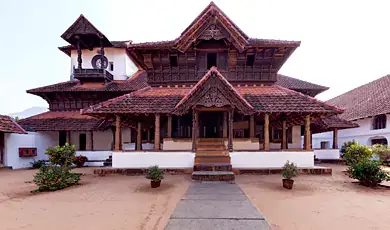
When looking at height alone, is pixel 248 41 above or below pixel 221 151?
above

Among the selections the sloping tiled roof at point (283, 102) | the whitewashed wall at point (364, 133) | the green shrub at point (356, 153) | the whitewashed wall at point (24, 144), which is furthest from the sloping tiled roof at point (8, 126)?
the whitewashed wall at point (364, 133)

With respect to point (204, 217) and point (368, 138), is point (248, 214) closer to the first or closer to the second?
point (204, 217)

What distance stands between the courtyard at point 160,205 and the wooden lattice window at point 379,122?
14.8m

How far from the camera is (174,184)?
907cm

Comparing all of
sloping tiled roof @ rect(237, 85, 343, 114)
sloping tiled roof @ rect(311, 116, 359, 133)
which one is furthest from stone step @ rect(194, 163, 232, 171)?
sloping tiled roof @ rect(311, 116, 359, 133)

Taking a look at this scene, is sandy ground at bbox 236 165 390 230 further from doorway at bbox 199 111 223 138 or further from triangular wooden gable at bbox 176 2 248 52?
triangular wooden gable at bbox 176 2 248 52

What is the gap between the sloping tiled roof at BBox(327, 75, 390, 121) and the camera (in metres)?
20.0

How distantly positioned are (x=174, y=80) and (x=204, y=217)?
36.3 ft

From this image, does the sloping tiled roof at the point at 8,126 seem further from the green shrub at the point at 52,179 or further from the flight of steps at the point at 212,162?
the flight of steps at the point at 212,162

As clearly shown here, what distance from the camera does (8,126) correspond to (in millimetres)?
15422

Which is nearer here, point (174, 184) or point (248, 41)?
point (174, 184)

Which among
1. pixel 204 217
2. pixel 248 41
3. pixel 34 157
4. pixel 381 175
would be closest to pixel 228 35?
pixel 248 41

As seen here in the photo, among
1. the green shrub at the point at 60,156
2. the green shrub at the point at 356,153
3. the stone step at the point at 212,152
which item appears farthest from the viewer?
the stone step at the point at 212,152

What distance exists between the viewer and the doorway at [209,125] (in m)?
15.4
